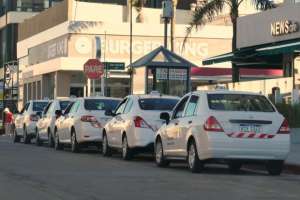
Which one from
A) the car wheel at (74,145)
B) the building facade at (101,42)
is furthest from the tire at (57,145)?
the building facade at (101,42)

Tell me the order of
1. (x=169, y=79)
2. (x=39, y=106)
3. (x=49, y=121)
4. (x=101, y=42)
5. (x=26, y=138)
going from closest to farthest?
(x=49, y=121)
(x=169, y=79)
(x=26, y=138)
(x=39, y=106)
(x=101, y=42)

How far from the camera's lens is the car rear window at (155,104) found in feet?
68.5

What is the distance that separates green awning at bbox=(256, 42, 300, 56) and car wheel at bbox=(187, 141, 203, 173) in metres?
13.9

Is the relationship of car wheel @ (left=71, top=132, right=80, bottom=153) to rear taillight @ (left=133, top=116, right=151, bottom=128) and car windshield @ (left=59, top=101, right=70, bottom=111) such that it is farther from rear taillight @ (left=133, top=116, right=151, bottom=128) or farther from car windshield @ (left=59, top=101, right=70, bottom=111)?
rear taillight @ (left=133, top=116, right=151, bottom=128)

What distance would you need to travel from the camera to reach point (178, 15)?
233 ft

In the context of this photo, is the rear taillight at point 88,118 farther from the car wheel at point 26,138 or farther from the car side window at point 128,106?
the car wheel at point 26,138

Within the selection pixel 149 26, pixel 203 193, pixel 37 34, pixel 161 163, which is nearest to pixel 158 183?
pixel 203 193

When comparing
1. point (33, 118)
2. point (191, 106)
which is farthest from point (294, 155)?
point (33, 118)

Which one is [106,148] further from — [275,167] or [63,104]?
[63,104]

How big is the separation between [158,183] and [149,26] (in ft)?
157

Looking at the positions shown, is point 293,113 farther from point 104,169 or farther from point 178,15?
point 178,15

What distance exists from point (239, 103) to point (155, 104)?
4255mm

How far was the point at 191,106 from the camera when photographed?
691 inches

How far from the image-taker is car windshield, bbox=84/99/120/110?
24922 millimetres
